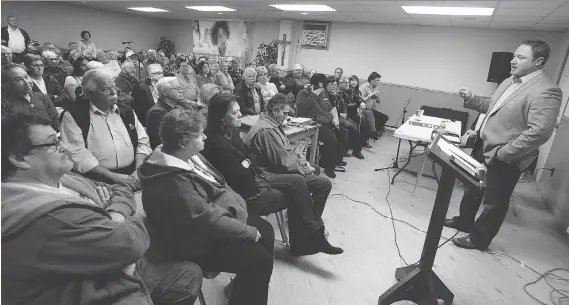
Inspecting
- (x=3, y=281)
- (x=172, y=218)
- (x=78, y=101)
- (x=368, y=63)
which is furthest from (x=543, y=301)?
(x=368, y=63)

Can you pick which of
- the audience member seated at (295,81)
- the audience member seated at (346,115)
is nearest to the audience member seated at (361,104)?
the audience member seated at (346,115)

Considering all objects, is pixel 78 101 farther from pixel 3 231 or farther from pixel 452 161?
pixel 452 161

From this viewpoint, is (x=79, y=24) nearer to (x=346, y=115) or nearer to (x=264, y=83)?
(x=264, y=83)

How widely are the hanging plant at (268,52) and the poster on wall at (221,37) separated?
2.13 feet

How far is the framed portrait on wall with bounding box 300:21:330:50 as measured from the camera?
8438 millimetres

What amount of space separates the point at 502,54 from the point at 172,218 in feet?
21.0

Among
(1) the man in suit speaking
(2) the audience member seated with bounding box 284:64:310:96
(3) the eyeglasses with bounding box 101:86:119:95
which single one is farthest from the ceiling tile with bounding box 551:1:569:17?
(3) the eyeglasses with bounding box 101:86:119:95

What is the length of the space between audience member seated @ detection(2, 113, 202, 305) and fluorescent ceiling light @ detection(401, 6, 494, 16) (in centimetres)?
530

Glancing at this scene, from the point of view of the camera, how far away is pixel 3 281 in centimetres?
80

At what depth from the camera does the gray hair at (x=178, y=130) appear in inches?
59.2

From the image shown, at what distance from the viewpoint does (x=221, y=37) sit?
36.3 ft

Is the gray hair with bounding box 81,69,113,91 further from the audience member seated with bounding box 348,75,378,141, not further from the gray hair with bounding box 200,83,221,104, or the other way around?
the audience member seated with bounding box 348,75,378,141

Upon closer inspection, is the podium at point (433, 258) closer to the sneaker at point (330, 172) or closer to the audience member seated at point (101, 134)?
the audience member seated at point (101, 134)

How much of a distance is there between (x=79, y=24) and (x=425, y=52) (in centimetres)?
1071
